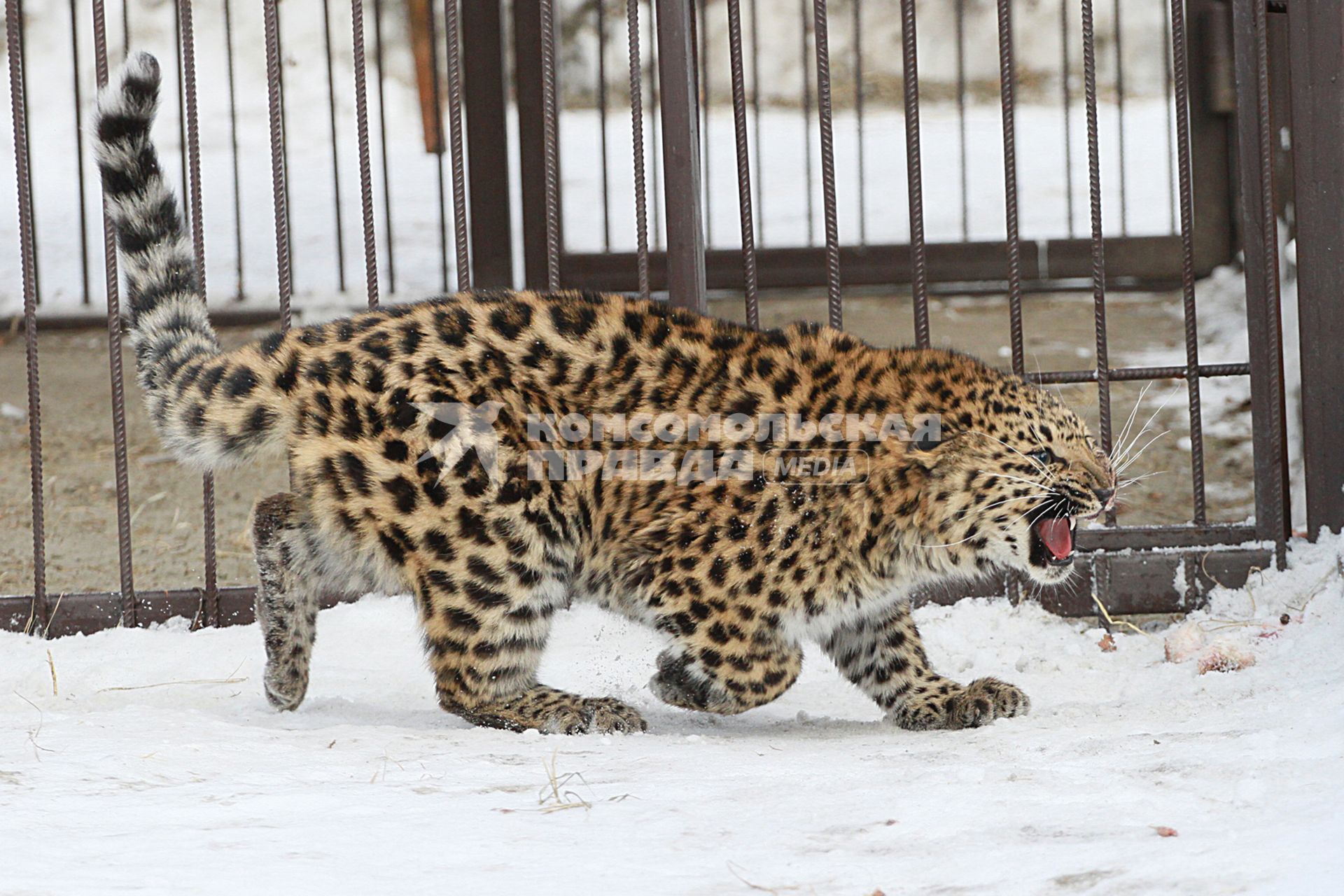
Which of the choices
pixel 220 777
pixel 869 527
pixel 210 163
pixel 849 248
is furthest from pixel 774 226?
pixel 220 777

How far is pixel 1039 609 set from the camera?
4590mm

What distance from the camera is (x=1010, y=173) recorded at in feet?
14.8

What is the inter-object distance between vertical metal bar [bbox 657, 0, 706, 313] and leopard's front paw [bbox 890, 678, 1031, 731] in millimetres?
1399

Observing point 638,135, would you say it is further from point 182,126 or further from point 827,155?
point 182,126

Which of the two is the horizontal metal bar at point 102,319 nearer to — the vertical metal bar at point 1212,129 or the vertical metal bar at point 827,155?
the vertical metal bar at point 827,155

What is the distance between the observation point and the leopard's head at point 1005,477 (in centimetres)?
351

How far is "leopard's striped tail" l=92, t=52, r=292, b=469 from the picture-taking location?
3.55 meters

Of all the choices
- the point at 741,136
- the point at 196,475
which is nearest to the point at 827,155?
the point at 741,136

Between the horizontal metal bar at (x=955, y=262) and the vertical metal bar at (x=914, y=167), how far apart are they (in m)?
4.20

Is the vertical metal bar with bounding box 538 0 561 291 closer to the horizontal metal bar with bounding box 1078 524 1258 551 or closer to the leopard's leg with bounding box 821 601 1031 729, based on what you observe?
the leopard's leg with bounding box 821 601 1031 729

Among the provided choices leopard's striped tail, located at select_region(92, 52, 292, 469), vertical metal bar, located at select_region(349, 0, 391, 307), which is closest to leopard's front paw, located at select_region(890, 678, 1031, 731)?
leopard's striped tail, located at select_region(92, 52, 292, 469)

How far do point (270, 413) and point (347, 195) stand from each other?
839 centimetres

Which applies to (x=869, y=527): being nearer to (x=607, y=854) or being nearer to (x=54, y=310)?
(x=607, y=854)

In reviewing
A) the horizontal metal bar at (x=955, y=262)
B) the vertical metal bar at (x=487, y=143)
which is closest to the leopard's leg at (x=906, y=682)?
the vertical metal bar at (x=487, y=143)
